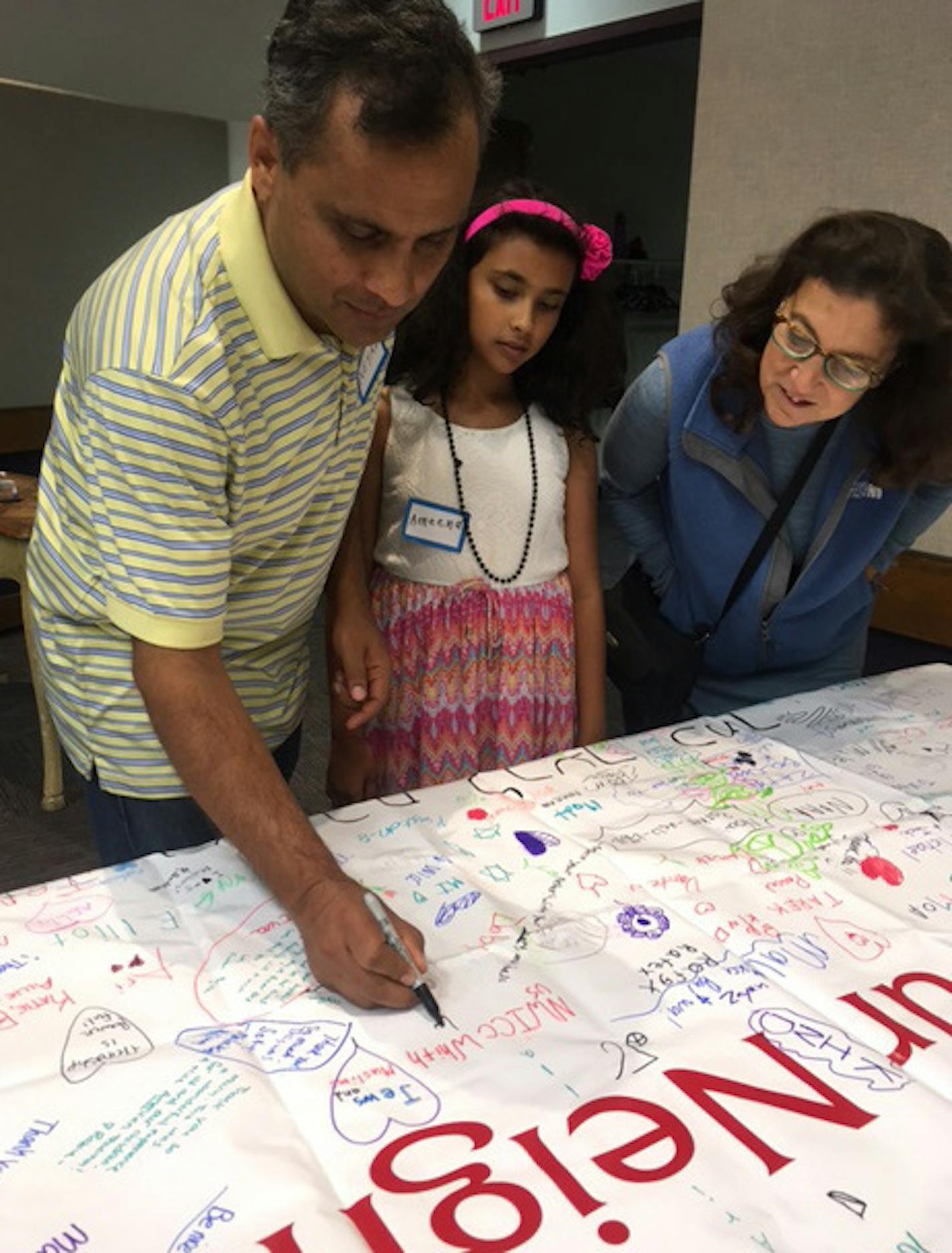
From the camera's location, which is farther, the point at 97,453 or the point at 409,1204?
the point at 97,453

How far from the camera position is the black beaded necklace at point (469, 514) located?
1.51 m

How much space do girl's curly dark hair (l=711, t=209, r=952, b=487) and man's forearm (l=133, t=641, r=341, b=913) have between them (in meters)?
0.87

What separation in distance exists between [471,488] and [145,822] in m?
0.69

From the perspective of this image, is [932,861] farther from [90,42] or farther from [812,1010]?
[90,42]

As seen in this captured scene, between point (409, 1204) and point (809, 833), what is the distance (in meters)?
0.61

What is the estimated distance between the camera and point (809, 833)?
1.05 m

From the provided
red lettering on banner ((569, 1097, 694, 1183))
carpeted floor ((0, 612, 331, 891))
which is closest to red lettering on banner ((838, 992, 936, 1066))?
red lettering on banner ((569, 1097, 694, 1183))

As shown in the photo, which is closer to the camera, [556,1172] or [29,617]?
[556,1172]

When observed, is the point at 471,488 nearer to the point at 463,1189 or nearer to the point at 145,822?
the point at 145,822

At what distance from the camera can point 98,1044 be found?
2.34 ft

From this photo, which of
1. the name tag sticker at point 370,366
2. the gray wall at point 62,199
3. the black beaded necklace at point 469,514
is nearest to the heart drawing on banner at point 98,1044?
the name tag sticker at point 370,366

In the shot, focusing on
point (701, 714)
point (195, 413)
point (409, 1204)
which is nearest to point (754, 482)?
point (701, 714)

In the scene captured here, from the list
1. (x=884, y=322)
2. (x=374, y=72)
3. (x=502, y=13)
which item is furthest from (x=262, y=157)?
(x=502, y=13)

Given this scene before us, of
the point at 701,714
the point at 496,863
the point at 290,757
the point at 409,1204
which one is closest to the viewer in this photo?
the point at 409,1204
